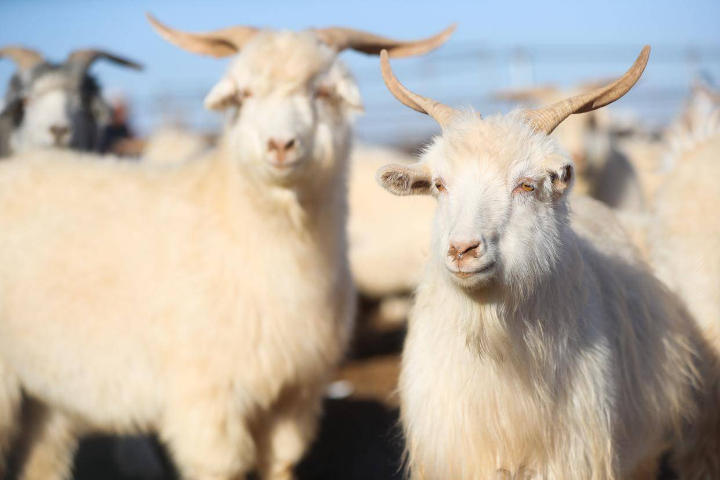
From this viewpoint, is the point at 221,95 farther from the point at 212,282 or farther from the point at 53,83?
the point at 53,83

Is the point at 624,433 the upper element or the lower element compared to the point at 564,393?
lower

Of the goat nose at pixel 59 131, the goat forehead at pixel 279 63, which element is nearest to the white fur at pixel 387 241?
the goat nose at pixel 59 131

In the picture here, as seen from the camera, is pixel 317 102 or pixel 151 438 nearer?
pixel 317 102

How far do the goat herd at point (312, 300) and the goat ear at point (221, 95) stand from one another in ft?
0.04

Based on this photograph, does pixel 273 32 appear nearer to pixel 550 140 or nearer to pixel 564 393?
pixel 550 140

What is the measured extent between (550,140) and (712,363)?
5.44 feet

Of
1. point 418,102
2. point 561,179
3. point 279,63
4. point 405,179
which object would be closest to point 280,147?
point 279,63

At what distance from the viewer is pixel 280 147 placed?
146 inches

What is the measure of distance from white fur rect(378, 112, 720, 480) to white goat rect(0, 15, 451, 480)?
869 millimetres

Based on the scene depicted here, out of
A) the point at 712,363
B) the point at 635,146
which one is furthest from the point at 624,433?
the point at 635,146

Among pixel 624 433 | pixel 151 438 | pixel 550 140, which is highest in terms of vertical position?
pixel 550 140

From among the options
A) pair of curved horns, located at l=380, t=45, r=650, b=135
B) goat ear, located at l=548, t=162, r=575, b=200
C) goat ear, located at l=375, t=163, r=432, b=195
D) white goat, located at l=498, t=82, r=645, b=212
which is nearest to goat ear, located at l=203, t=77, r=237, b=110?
goat ear, located at l=375, t=163, r=432, b=195

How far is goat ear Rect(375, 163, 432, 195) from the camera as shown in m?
2.83

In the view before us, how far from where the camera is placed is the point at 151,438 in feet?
19.1
